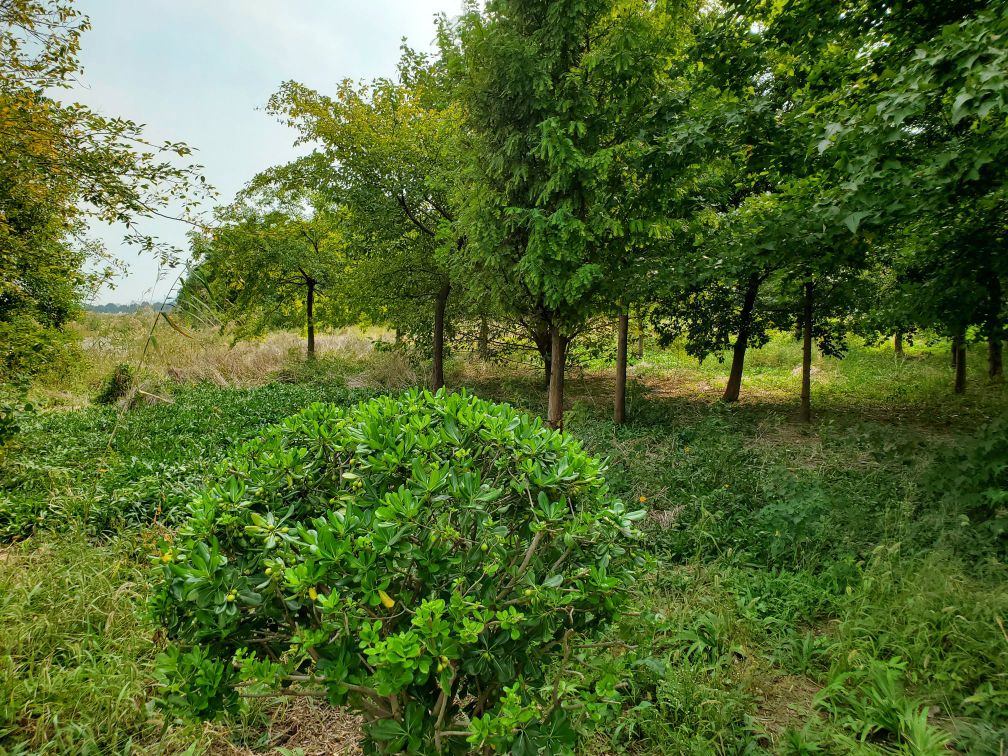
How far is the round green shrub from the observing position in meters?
1.30

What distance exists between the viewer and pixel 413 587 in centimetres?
151

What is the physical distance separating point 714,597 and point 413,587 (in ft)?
8.42

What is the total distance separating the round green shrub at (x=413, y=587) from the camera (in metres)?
1.30

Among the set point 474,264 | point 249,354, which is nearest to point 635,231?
point 474,264

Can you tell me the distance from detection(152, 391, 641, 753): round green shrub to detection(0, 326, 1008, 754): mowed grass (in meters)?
0.35

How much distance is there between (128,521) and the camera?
409 centimetres

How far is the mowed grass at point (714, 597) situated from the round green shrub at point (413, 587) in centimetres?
35

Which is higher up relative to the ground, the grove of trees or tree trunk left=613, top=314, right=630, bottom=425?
the grove of trees

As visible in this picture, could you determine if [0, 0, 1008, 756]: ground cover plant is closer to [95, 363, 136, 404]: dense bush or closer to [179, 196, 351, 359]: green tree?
[95, 363, 136, 404]: dense bush

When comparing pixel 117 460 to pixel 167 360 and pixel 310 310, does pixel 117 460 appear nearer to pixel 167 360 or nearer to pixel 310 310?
pixel 167 360

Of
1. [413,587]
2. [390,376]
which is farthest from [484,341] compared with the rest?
[413,587]

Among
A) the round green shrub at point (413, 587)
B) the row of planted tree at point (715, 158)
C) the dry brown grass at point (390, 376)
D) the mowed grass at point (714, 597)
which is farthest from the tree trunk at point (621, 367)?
the round green shrub at point (413, 587)

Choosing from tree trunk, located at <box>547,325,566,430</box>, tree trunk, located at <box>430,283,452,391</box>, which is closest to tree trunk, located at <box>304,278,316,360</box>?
tree trunk, located at <box>430,283,452,391</box>

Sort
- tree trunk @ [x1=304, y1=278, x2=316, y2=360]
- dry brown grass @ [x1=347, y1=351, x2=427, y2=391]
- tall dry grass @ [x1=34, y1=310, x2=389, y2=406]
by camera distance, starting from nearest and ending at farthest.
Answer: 1. tall dry grass @ [x1=34, y1=310, x2=389, y2=406]
2. dry brown grass @ [x1=347, y1=351, x2=427, y2=391]
3. tree trunk @ [x1=304, y1=278, x2=316, y2=360]
